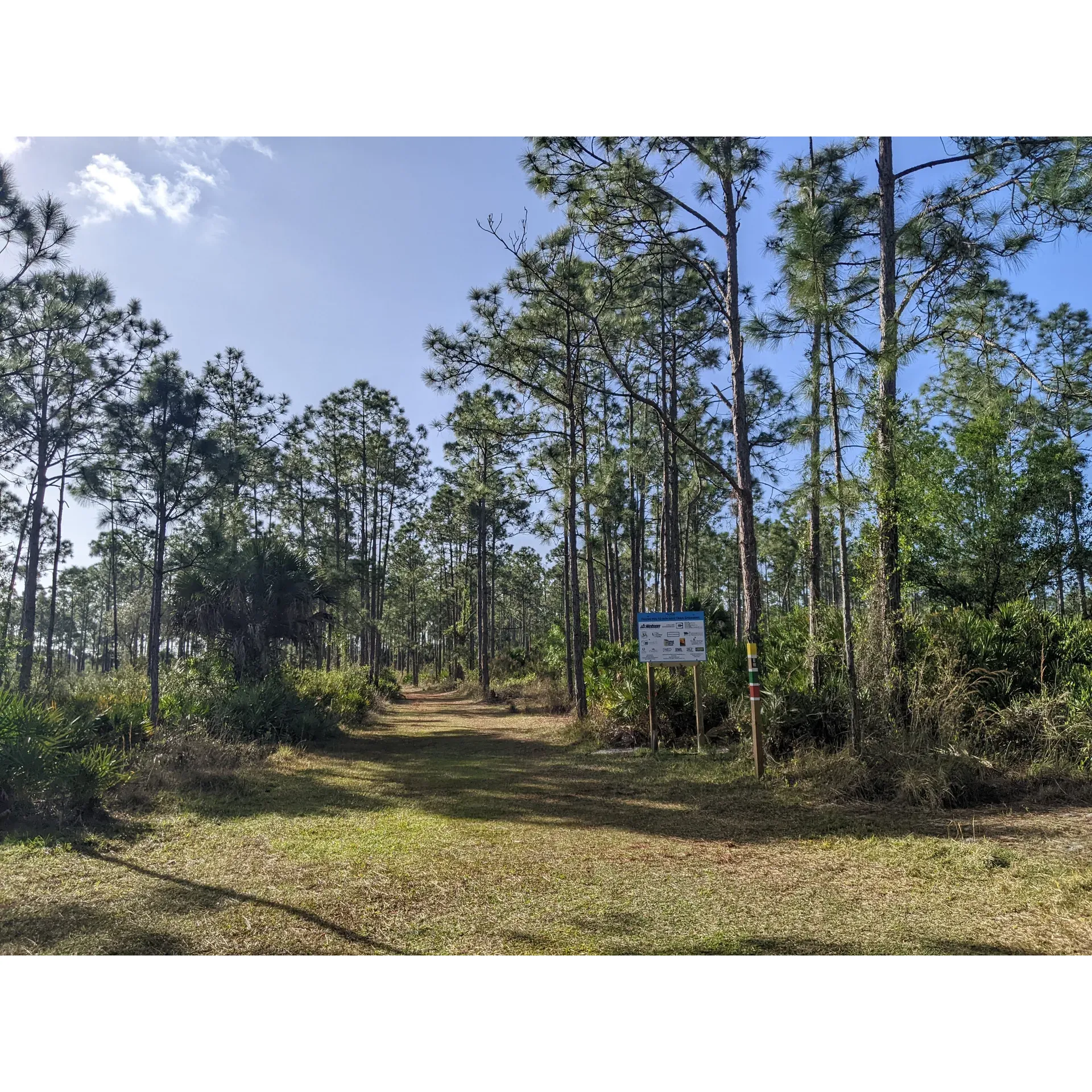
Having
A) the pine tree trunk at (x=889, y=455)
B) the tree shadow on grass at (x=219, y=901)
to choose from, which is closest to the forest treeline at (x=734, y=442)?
the pine tree trunk at (x=889, y=455)

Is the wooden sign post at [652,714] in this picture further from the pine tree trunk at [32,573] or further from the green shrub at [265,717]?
the pine tree trunk at [32,573]

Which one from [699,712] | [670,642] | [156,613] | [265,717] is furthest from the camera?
[265,717]

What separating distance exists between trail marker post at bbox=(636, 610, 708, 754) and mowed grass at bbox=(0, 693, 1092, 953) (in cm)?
229

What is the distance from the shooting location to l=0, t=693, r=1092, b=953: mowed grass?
3641mm

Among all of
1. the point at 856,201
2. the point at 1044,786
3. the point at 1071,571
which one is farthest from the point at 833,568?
the point at 1044,786

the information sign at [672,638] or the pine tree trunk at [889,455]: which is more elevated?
the pine tree trunk at [889,455]

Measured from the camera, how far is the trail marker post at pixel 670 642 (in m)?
10.3

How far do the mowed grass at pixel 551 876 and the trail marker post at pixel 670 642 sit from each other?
2.29 meters

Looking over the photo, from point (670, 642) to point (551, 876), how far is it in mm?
6017

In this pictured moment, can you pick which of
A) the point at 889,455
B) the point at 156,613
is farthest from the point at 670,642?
the point at 156,613

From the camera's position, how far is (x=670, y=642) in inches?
409

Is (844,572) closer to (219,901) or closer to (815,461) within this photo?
(815,461)

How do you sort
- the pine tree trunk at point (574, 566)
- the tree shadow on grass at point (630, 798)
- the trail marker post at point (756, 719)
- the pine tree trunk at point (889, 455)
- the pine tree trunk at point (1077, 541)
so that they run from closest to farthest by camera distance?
1. the tree shadow on grass at point (630, 798)
2. the trail marker post at point (756, 719)
3. the pine tree trunk at point (889, 455)
4. the pine tree trunk at point (1077, 541)
5. the pine tree trunk at point (574, 566)

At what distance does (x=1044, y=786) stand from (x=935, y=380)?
810 centimetres
